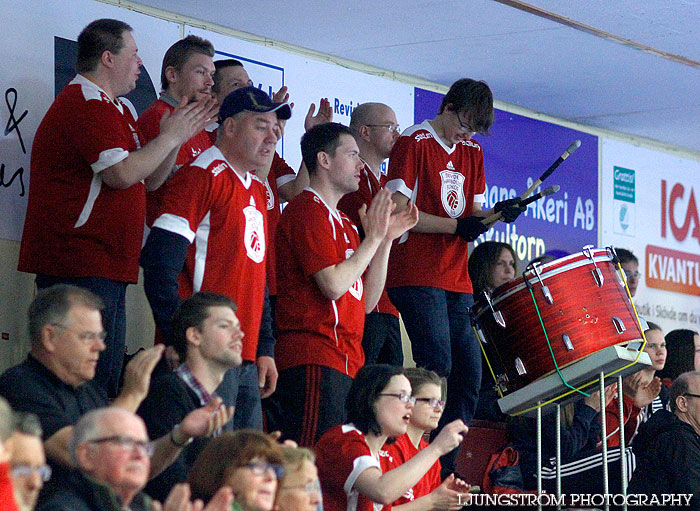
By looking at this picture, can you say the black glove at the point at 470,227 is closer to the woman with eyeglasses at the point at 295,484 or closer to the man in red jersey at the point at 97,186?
the man in red jersey at the point at 97,186

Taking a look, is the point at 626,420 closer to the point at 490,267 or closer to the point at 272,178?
the point at 490,267

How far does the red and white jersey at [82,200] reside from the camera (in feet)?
14.0

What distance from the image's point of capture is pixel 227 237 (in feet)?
13.3

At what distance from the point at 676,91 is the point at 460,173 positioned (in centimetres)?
288

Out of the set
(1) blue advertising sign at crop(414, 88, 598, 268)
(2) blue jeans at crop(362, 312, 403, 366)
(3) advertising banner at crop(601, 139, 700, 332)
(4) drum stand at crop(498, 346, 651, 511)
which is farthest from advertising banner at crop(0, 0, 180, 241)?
(3) advertising banner at crop(601, 139, 700, 332)

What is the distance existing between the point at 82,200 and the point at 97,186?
75 millimetres

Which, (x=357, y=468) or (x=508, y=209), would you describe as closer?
(x=357, y=468)

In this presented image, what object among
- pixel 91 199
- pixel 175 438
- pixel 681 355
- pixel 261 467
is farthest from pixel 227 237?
pixel 681 355

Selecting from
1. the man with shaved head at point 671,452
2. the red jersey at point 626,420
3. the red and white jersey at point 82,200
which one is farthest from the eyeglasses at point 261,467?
the red jersey at point 626,420

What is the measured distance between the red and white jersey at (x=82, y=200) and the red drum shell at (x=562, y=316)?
1.63m

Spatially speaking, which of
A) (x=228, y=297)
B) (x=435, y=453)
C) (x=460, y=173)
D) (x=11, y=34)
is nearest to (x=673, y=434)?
(x=460, y=173)

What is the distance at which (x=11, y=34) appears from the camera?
17.3 ft

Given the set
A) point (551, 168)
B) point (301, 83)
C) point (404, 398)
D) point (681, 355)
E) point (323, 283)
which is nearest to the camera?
point (404, 398)

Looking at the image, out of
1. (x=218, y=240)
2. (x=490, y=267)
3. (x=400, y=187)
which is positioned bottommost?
(x=218, y=240)
